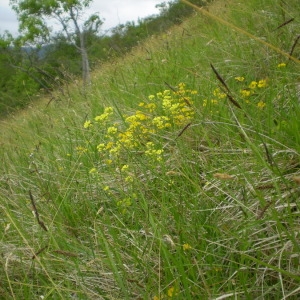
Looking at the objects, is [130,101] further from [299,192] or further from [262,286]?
[262,286]

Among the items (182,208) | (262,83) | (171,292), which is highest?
(262,83)

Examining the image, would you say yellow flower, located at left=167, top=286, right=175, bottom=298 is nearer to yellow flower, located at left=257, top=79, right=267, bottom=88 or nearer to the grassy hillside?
the grassy hillside

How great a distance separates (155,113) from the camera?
8.23ft

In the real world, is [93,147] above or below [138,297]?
above

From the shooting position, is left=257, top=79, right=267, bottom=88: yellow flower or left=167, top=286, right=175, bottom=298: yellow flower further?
left=257, top=79, right=267, bottom=88: yellow flower

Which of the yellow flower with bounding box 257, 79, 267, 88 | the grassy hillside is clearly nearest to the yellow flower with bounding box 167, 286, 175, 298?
the grassy hillside

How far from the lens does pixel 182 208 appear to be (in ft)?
4.89

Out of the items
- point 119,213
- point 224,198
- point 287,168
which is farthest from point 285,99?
point 119,213

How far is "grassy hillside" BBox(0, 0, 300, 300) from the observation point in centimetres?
124

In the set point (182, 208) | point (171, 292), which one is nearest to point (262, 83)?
point (182, 208)

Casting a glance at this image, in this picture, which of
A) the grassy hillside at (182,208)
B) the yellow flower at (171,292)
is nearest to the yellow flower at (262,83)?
the grassy hillside at (182,208)

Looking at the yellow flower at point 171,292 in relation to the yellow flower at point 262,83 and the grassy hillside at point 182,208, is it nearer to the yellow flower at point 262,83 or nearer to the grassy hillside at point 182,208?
the grassy hillside at point 182,208

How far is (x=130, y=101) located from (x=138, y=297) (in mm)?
2005

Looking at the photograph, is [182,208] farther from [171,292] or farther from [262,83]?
[262,83]
